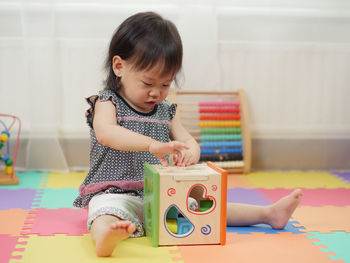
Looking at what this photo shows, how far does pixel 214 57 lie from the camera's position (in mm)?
2223

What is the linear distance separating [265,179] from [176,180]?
1.12 meters

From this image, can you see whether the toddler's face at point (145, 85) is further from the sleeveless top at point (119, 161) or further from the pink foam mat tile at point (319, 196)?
the pink foam mat tile at point (319, 196)

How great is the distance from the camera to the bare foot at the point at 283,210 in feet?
4.00

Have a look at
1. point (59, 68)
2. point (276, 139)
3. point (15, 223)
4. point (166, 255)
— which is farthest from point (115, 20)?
point (166, 255)

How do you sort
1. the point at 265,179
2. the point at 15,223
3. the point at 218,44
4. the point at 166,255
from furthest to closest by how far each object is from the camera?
1. the point at 218,44
2. the point at 265,179
3. the point at 15,223
4. the point at 166,255

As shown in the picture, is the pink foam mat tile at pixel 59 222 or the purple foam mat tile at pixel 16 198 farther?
the purple foam mat tile at pixel 16 198

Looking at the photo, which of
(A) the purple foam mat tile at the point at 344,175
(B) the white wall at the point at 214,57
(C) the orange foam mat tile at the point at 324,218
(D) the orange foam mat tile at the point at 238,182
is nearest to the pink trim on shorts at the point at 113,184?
(C) the orange foam mat tile at the point at 324,218

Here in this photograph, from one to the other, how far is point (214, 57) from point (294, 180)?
27.1 inches

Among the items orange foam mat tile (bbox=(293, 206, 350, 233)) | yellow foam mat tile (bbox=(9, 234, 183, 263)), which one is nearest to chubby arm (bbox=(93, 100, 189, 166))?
yellow foam mat tile (bbox=(9, 234, 183, 263))

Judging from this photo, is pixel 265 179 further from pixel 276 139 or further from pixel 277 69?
pixel 277 69

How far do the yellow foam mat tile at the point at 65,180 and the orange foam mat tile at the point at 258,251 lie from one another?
2.96ft

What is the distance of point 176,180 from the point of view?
106 cm

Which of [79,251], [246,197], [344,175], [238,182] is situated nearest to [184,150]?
[79,251]

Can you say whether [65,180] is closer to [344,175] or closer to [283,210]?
[283,210]
